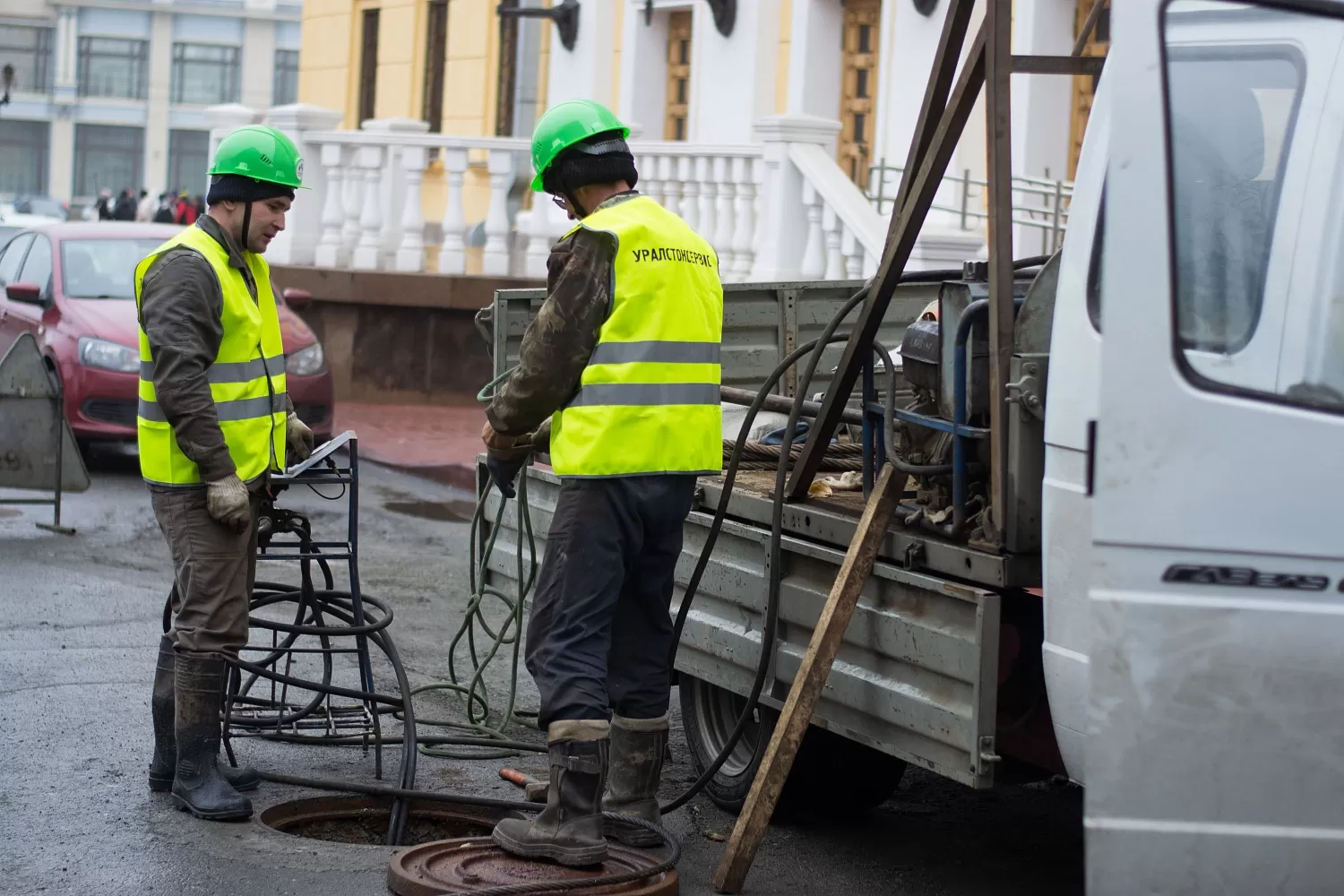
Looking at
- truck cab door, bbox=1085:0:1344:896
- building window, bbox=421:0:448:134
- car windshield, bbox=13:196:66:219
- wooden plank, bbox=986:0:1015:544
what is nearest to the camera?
truck cab door, bbox=1085:0:1344:896

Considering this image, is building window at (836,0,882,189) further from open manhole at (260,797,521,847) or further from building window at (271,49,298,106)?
building window at (271,49,298,106)

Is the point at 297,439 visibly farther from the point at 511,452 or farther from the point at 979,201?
the point at 979,201

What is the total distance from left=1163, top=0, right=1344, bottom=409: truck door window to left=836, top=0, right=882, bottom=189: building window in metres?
11.2

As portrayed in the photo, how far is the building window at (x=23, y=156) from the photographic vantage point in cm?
6122

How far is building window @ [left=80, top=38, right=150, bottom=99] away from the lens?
60938mm

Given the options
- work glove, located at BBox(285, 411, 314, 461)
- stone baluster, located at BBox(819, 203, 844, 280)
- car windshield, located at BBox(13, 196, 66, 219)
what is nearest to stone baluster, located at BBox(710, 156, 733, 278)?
stone baluster, located at BBox(819, 203, 844, 280)

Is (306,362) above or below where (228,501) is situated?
above

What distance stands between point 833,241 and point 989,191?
7136 millimetres

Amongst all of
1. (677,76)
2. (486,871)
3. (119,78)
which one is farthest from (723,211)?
(119,78)

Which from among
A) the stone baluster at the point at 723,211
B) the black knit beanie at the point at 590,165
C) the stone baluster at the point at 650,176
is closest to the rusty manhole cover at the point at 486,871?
the black knit beanie at the point at 590,165

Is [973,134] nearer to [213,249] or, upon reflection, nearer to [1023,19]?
[1023,19]

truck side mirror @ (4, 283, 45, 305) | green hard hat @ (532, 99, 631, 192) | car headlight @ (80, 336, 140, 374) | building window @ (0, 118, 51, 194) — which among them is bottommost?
car headlight @ (80, 336, 140, 374)

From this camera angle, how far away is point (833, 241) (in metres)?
11.1

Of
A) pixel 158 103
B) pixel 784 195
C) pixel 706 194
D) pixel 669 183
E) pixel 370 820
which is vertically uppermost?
pixel 158 103
